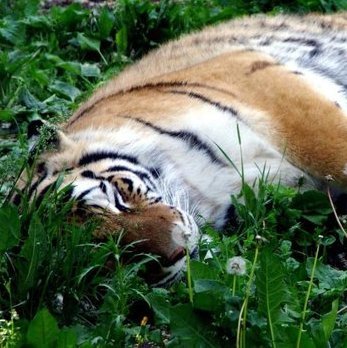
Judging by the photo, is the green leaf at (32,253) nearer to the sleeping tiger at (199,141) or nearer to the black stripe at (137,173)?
the sleeping tiger at (199,141)

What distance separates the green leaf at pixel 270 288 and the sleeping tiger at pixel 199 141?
87cm

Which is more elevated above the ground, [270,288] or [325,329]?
[270,288]

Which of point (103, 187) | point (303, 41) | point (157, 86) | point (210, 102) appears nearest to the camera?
point (103, 187)

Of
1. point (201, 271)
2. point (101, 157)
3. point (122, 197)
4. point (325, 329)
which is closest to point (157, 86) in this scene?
point (101, 157)

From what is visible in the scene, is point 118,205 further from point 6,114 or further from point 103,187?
point 6,114

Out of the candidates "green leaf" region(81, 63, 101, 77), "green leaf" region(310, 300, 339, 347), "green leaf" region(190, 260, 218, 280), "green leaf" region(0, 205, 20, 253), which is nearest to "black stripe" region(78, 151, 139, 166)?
"green leaf" region(0, 205, 20, 253)

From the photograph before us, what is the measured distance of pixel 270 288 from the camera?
2.98 m

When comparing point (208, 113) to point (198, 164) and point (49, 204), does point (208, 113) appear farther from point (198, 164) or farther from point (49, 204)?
point (49, 204)

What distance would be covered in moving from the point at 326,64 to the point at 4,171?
1810mm

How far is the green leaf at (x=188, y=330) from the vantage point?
3.00 meters

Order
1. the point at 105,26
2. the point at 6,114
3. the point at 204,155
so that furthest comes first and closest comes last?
the point at 105,26, the point at 6,114, the point at 204,155

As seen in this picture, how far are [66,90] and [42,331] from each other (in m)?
3.05

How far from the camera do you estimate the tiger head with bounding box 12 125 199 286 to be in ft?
11.9

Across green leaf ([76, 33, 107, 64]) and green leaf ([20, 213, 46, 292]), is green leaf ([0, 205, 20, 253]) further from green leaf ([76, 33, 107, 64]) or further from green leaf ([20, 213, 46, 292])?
green leaf ([76, 33, 107, 64])
